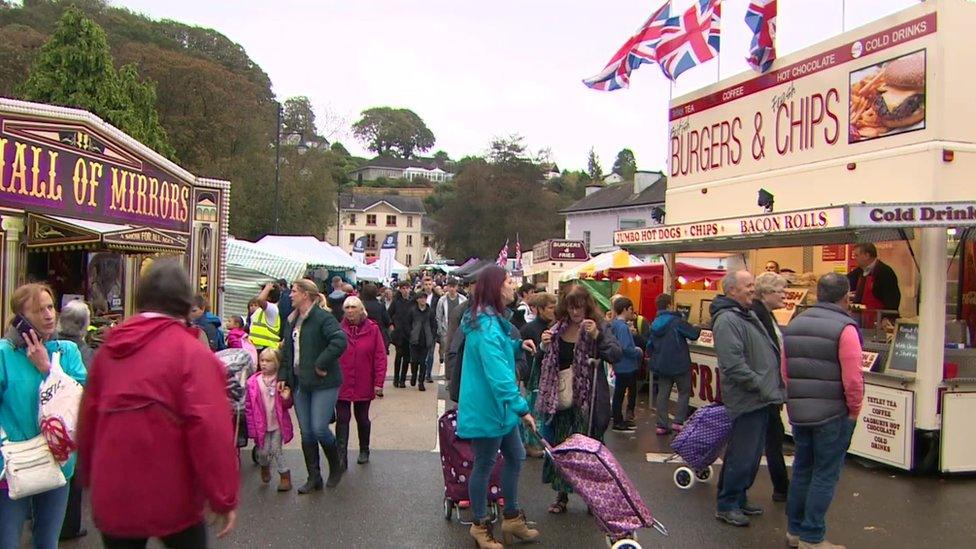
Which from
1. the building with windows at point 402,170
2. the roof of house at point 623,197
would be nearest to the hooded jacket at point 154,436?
the roof of house at point 623,197

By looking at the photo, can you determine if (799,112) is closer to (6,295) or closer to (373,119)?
(6,295)

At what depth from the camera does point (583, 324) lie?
232 inches

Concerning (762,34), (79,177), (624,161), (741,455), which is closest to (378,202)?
(624,161)

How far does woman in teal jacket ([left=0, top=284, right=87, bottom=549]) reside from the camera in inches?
156

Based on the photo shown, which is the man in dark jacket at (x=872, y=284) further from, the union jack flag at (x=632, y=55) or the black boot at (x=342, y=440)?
the black boot at (x=342, y=440)

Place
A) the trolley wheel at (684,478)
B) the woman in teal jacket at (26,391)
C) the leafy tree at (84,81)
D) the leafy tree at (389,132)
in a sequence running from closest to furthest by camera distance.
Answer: the woman in teal jacket at (26,391), the trolley wheel at (684,478), the leafy tree at (84,81), the leafy tree at (389,132)

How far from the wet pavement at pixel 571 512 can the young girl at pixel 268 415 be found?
0.25 meters

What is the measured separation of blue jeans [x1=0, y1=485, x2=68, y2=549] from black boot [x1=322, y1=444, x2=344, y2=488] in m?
2.82

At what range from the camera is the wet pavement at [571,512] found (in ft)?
18.4

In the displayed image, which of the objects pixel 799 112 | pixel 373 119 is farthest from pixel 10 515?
pixel 373 119

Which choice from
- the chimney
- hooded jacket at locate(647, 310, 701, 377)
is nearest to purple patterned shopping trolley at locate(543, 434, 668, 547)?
hooded jacket at locate(647, 310, 701, 377)

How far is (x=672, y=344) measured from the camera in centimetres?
948

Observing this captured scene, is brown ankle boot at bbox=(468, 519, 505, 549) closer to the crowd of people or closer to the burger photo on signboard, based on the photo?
the crowd of people

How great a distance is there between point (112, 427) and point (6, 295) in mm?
9557
